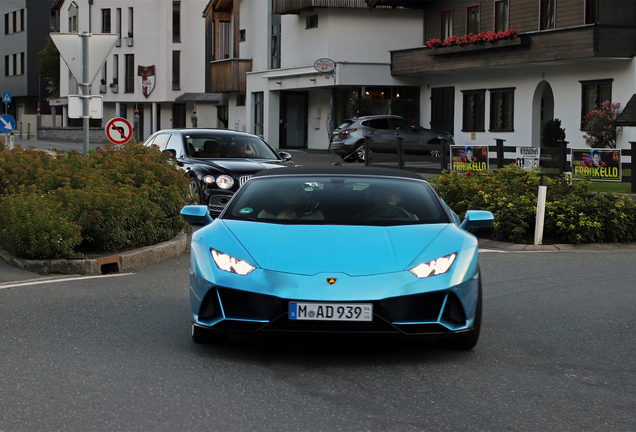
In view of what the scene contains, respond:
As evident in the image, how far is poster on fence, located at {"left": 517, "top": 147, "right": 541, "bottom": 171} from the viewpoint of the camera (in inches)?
843

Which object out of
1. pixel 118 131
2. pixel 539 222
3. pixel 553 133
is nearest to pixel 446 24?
pixel 553 133

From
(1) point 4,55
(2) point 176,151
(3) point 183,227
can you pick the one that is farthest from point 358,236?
(1) point 4,55

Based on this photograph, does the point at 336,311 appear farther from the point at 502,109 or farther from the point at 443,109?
the point at 443,109

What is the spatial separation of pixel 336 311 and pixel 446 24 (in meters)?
35.1

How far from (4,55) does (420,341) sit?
3528 inches

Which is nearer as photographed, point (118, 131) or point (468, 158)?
point (118, 131)

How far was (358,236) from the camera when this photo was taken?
5.90m

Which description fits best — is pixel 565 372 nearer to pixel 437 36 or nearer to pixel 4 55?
pixel 437 36

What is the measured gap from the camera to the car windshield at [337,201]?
250 inches

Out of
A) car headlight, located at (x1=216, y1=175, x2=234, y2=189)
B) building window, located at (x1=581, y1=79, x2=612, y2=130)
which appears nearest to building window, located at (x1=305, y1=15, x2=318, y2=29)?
building window, located at (x1=581, y1=79, x2=612, y2=130)

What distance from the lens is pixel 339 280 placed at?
5434mm

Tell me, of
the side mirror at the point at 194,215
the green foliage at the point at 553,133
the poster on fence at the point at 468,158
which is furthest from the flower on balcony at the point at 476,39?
the side mirror at the point at 194,215

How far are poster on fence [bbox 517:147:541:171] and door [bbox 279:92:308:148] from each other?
25849mm

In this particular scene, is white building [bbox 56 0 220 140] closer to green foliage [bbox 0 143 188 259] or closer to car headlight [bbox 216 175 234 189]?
car headlight [bbox 216 175 234 189]
